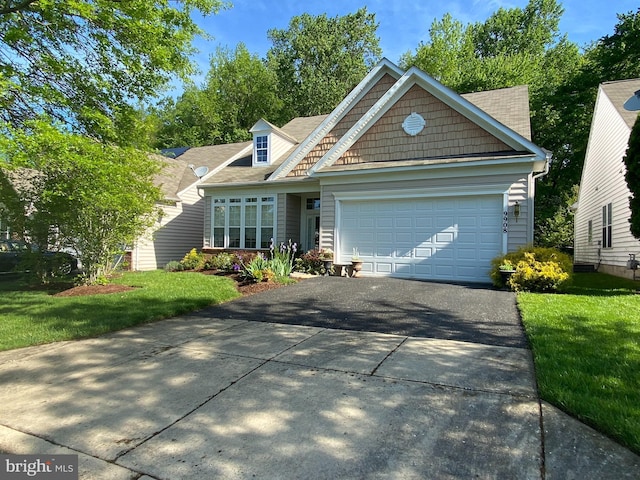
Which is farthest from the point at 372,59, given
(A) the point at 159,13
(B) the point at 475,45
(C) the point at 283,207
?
(A) the point at 159,13

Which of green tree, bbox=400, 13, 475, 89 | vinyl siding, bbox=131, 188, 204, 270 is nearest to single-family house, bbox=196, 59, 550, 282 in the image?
vinyl siding, bbox=131, 188, 204, 270

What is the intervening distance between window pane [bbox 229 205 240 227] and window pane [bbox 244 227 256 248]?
0.53 m

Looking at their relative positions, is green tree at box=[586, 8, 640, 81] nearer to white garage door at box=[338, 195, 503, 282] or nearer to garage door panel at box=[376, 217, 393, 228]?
white garage door at box=[338, 195, 503, 282]

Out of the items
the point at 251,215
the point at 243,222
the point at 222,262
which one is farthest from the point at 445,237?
the point at 243,222

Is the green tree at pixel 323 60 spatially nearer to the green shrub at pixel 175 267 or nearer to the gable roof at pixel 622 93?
the gable roof at pixel 622 93

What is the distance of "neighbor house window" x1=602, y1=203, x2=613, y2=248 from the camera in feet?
46.0

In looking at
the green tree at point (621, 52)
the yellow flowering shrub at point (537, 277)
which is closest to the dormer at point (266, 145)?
the yellow flowering shrub at point (537, 277)

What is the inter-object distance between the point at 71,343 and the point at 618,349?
704 cm

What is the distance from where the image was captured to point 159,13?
7.46m

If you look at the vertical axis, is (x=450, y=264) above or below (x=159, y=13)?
below

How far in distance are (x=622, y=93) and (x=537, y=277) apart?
9.78 m

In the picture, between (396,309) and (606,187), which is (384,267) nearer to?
(396,309)

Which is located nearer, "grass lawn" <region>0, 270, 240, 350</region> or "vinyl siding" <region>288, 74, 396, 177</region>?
"grass lawn" <region>0, 270, 240, 350</region>

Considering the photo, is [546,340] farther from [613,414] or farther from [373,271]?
[373,271]
